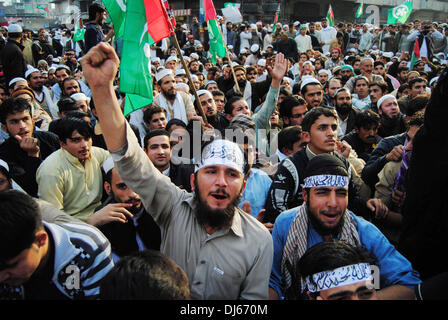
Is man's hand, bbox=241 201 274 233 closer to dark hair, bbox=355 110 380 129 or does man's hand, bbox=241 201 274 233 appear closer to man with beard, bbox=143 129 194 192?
man with beard, bbox=143 129 194 192

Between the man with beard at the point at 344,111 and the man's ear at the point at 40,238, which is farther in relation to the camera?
the man with beard at the point at 344,111

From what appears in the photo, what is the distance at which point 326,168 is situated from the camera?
7.60 ft

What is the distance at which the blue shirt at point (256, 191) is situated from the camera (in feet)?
10.2

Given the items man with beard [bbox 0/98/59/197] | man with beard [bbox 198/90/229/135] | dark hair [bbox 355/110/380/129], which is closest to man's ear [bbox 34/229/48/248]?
man with beard [bbox 0/98/59/197]

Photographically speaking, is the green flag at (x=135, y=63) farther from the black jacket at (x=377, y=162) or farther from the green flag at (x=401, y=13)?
the green flag at (x=401, y=13)

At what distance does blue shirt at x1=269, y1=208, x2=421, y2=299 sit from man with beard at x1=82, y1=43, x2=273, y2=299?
0.32m

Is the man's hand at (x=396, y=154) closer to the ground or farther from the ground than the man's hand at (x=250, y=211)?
farther from the ground

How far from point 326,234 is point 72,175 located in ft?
7.75

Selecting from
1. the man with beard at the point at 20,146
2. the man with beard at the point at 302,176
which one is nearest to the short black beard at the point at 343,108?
the man with beard at the point at 302,176

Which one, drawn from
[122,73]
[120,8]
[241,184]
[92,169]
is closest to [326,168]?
[241,184]

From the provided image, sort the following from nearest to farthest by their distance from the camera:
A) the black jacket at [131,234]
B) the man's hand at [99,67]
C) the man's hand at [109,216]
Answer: the man's hand at [99,67], the man's hand at [109,216], the black jacket at [131,234]

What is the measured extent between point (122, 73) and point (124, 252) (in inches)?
55.3

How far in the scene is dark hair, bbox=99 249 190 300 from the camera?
4.51ft

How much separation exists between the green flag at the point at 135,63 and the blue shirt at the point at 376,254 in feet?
4.87
